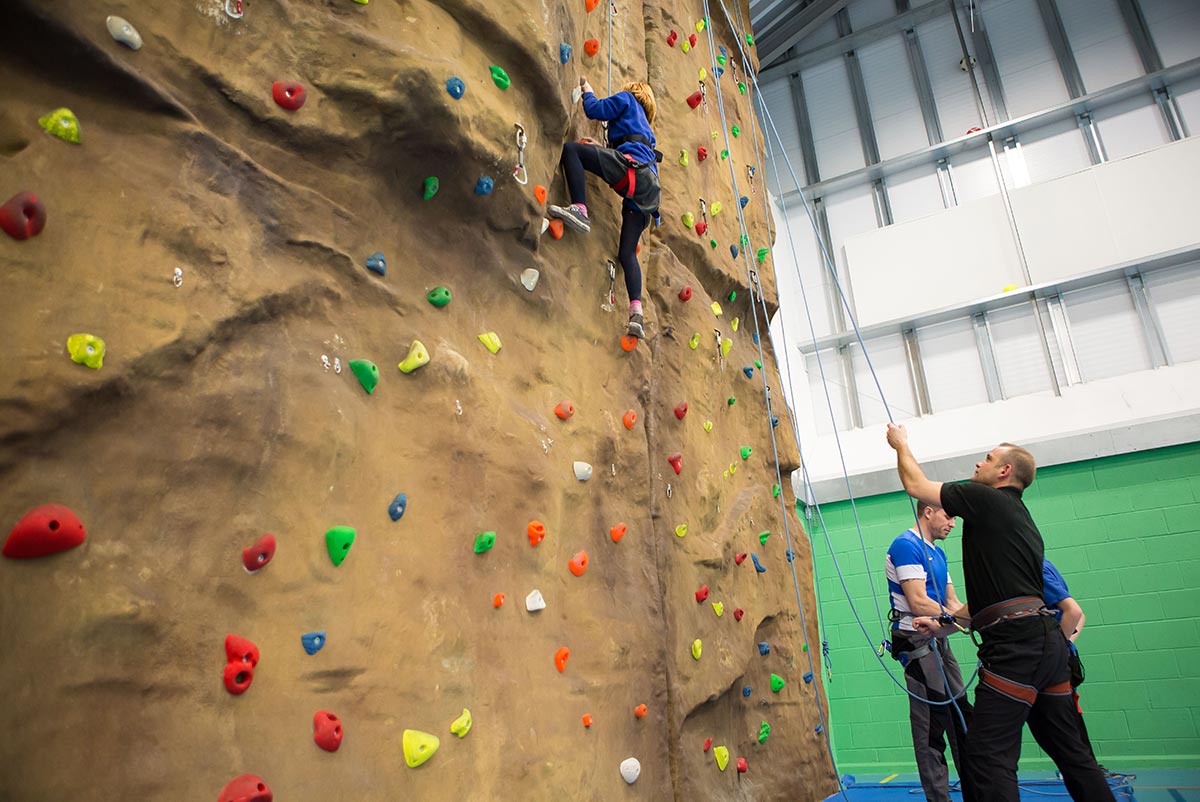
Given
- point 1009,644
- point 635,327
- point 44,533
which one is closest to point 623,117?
point 635,327

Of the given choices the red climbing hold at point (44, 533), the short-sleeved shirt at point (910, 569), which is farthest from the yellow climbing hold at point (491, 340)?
the short-sleeved shirt at point (910, 569)

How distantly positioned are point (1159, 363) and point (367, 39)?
6286 millimetres

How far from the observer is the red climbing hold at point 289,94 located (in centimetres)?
158

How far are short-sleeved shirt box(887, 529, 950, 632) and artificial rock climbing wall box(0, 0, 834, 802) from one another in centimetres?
94

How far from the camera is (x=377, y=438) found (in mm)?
1665

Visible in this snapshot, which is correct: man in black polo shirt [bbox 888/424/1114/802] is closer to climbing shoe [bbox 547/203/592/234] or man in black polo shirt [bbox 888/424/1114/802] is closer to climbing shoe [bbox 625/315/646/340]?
climbing shoe [bbox 625/315/646/340]

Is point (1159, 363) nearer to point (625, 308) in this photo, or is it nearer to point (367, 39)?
point (625, 308)

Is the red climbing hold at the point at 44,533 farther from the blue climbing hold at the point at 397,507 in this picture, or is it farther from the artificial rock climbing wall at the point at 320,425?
the blue climbing hold at the point at 397,507

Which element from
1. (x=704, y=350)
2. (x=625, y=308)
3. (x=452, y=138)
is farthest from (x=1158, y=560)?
(x=452, y=138)

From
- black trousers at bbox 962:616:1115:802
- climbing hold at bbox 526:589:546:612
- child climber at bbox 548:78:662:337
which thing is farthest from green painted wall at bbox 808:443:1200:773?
climbing hold at bbox 526:589:546:612

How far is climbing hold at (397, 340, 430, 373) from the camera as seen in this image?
1769 millimetres

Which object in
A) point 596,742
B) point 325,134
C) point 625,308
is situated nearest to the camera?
point 325,134

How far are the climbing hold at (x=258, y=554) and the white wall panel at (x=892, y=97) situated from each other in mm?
7318

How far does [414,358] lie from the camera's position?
1776 millimetres
